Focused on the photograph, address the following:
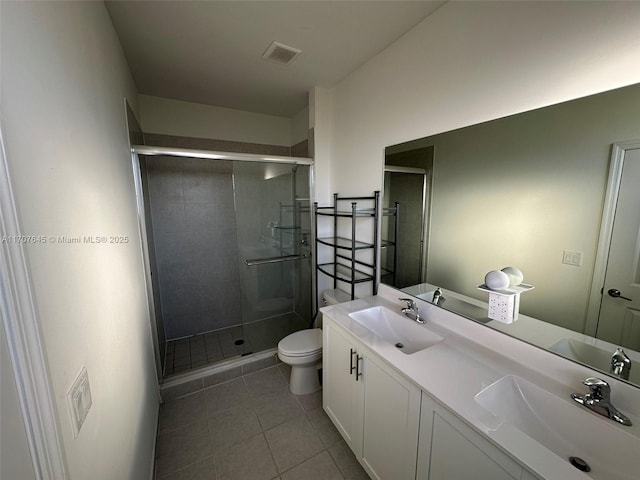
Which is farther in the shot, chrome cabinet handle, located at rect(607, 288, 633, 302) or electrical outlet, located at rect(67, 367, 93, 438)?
chrome cabinet handle, located at rect(607, 288, 633, 302)

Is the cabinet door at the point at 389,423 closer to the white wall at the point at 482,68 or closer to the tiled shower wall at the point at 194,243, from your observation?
the white wall at the point at 482,68

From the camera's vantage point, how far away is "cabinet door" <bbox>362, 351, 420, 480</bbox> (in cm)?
109

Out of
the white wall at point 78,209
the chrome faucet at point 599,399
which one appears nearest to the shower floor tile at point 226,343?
the white wall at point 78,209

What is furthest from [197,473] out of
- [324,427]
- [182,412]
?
[324,427]

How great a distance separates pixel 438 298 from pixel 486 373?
0.50m

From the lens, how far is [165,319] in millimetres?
2840

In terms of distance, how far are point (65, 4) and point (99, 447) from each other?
1429 millimetres

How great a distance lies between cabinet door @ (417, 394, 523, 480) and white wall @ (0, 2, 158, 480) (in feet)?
3.62

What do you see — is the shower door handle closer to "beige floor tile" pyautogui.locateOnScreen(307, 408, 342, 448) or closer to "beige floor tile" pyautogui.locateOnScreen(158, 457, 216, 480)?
"beige floor tile" pyautogui.locateOnScreen(307, 408, 342, 448)

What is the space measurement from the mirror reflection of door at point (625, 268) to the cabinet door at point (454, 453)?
628mm

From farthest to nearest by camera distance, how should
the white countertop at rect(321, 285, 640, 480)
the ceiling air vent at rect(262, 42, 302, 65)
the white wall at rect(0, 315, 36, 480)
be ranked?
the ceiling air vent at rect(262, 42, 302, 65)
the white countertop at rect(321, 285, 640, 480)
the white wall at rect(0, 315, 36, 480)

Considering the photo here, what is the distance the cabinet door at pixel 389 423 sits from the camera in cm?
109

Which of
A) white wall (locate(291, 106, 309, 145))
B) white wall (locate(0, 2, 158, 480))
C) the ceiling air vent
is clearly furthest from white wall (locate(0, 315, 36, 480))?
white wall (locate(291, 106, 309, 145))

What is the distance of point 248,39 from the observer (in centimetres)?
167
